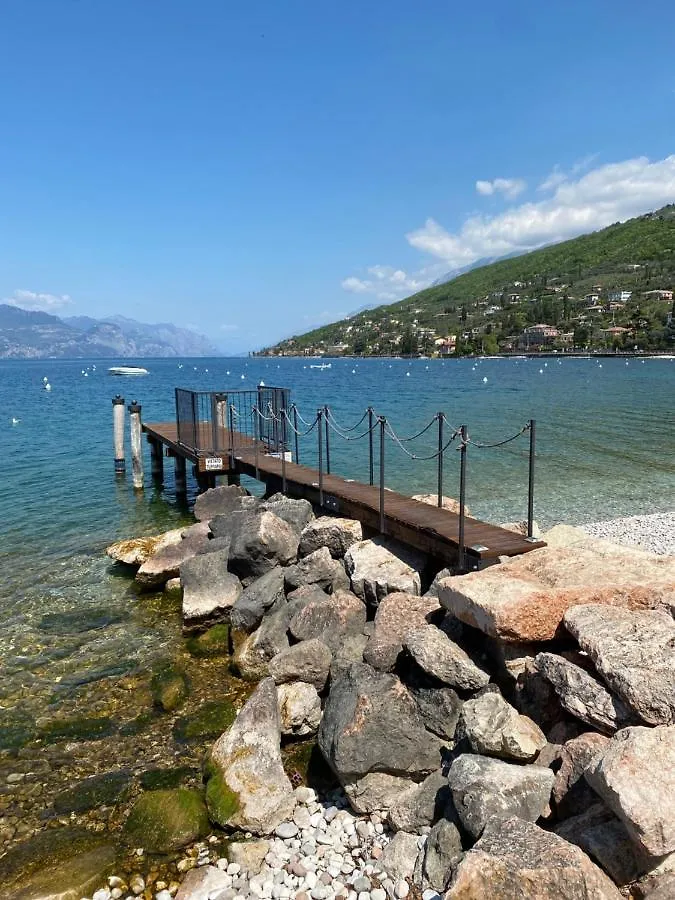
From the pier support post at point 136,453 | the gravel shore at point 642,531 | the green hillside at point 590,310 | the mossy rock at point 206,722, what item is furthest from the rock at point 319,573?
the green hillside at point 590,310

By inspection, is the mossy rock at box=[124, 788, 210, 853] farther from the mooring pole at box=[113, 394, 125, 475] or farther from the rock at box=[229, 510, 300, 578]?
the mooring pole at box=[113, 394, 125, 475]

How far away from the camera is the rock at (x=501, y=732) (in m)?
5.34

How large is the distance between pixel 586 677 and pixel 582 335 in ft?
A: 484

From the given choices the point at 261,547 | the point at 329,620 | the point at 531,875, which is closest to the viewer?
the point at 531,875

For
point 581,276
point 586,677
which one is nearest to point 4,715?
point 586,677

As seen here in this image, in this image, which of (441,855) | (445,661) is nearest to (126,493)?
(445,661)

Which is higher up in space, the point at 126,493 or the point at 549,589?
the point at 549,589

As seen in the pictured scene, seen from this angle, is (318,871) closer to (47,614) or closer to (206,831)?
(206,831)

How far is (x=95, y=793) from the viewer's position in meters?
6.33

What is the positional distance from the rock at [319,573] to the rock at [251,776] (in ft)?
11.1

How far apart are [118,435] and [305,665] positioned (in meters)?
19.3

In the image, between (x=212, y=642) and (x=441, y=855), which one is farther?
(x=212, y=642)

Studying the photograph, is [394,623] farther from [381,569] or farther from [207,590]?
[207,590]

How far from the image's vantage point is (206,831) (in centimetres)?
565
